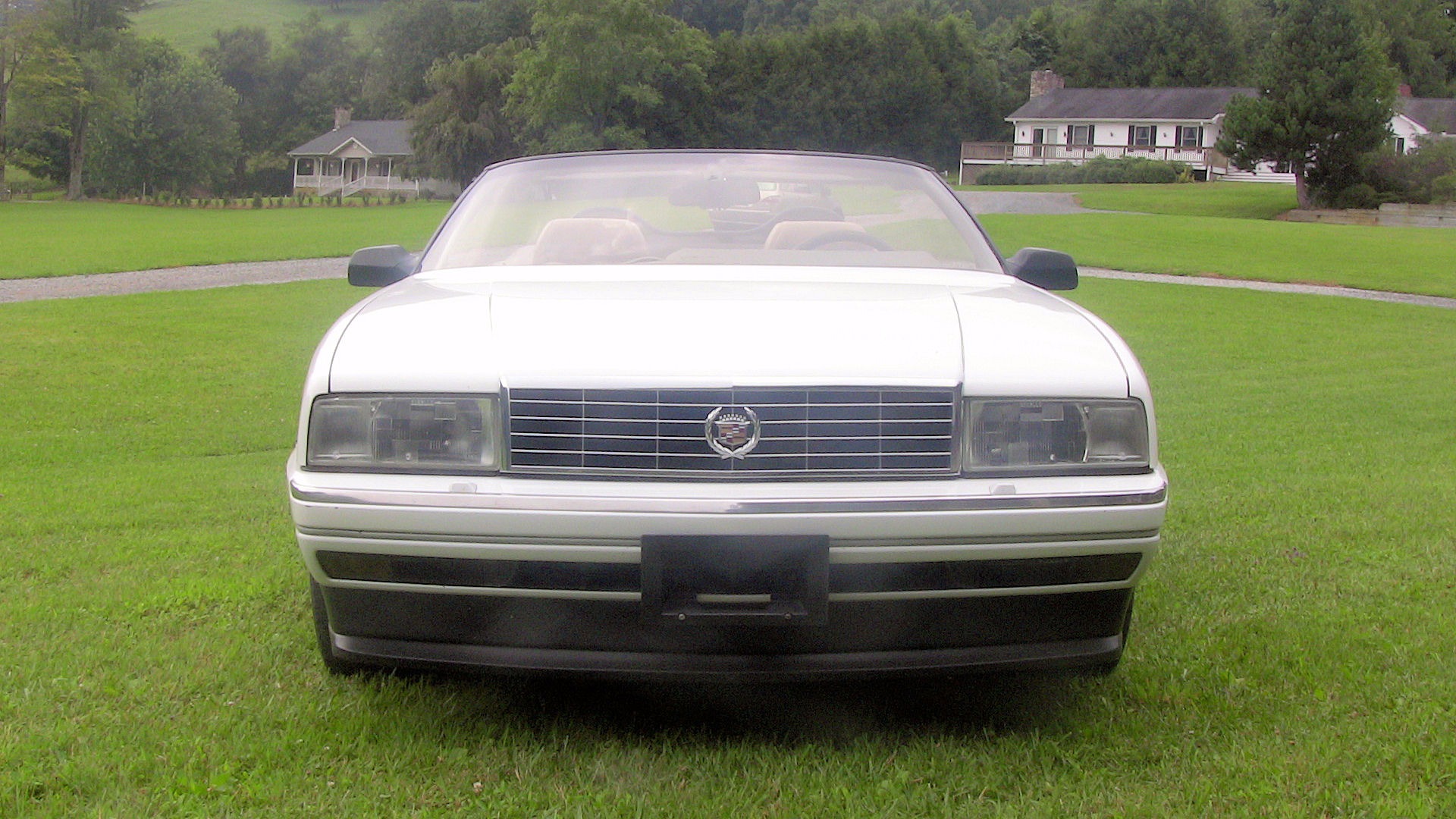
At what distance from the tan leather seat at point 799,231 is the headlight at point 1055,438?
1.47 meters

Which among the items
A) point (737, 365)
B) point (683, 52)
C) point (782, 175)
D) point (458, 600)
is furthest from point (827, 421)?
point (683, 52)

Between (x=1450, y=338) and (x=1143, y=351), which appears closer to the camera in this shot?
(x=1143, y=351)

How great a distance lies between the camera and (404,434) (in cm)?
278

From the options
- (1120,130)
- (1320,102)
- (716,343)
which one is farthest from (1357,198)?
(716,343)

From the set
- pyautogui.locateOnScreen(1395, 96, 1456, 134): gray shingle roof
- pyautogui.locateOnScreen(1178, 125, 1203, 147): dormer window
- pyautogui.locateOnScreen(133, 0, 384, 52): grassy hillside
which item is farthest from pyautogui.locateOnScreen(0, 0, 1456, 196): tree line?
pyautogui.locateOnScreen(133, 0, 384, 52): grassy hillside

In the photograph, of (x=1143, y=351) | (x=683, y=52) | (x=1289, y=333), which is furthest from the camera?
(x=683, y=52)

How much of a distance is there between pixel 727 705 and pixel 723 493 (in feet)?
3.04

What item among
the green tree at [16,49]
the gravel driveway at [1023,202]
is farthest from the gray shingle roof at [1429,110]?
the green tree at [16,49]

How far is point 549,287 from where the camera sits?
340 centimetres

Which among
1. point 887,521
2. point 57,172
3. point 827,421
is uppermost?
point 827,421

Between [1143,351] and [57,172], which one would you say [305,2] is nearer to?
[57,172]

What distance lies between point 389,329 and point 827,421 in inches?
→ 40.4

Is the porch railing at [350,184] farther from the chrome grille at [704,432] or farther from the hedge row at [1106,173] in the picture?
the chrome grille at [704,432]

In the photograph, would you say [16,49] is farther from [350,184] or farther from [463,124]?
[463,124]
